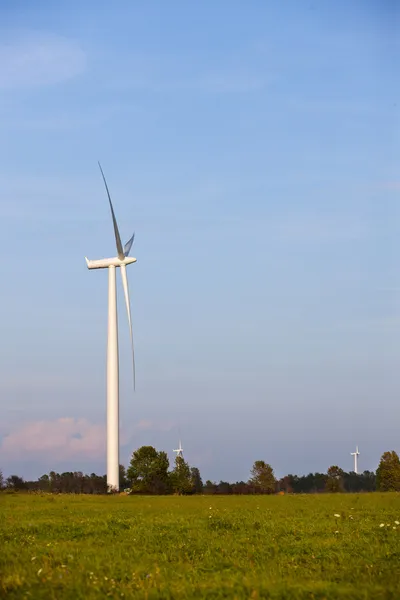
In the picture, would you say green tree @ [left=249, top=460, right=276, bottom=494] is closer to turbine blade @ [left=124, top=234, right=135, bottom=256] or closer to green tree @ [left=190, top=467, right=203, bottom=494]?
green tree @ [left=190, top=467, right=203, bottom=494]

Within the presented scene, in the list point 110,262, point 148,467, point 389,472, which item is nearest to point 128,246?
point 110,262

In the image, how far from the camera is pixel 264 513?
27.6 metres

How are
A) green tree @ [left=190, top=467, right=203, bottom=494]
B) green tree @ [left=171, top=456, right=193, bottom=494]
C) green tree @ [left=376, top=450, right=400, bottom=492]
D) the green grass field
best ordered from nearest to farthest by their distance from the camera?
the green grass field → green tree @ [left=171, top=456, right=193, bottom=494] → green tree @ [left=190, top=467, right=203, bottom=494] → green tree @ [left=376, top=450, right=400, bottom=492]

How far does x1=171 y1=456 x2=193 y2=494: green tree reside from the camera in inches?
2434

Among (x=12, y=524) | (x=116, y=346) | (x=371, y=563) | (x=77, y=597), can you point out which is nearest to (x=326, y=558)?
(x=371, y=563)

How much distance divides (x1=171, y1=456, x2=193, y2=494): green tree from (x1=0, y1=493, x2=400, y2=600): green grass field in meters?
36.2

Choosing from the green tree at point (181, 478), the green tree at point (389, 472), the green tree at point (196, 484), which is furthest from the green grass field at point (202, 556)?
the green tree at point (389, 472)

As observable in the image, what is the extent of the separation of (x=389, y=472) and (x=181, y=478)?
30.9 metres

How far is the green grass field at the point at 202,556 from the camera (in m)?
11.6

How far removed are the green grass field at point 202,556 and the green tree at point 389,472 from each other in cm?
5986

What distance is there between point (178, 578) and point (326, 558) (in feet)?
13.2

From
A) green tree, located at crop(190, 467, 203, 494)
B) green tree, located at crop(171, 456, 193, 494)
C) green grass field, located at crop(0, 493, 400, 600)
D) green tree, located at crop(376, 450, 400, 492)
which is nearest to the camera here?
green grass field, located at crop(0, 493, 400, 600)

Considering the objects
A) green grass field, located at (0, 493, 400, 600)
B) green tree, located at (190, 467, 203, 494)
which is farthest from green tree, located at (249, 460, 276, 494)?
green grass field, located at (0, 493, 400, 600)

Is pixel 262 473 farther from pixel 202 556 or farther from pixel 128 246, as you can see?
pixel 202 556
